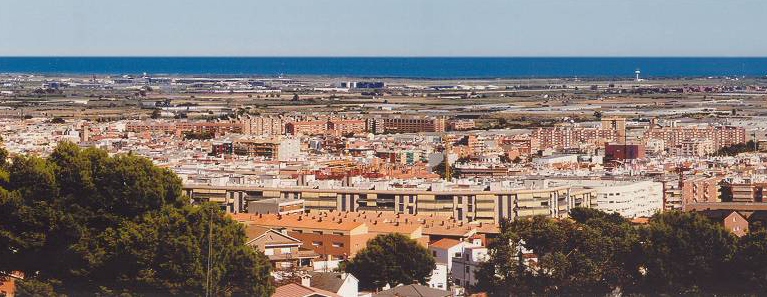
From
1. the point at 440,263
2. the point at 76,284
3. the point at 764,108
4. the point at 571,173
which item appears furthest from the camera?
the point at 764,108

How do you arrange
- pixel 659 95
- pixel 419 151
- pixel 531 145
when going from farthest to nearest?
pixel 659 95 < pixel 531 145 < pixel 419 151

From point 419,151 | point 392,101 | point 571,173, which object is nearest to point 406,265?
point 571,173

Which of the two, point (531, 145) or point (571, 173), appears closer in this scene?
point (571, 173)

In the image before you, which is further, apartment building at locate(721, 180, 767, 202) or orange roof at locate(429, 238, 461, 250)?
apartment building at locate(721, 180, 767, 202)

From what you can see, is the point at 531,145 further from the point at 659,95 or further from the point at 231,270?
the point at 659,95

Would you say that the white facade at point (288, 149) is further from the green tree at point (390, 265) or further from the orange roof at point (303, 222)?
the green tree at point (390, 265)

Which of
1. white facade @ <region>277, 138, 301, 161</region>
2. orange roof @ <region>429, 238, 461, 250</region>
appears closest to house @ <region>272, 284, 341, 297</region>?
orange roof @ <region>429, 238, 461, 250</region>

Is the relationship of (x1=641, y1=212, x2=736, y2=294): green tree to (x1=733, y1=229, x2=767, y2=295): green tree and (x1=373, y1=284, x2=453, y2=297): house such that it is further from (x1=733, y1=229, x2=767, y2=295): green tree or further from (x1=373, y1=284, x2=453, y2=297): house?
(x1=373, y1=284, x2=453, y2=297): house
